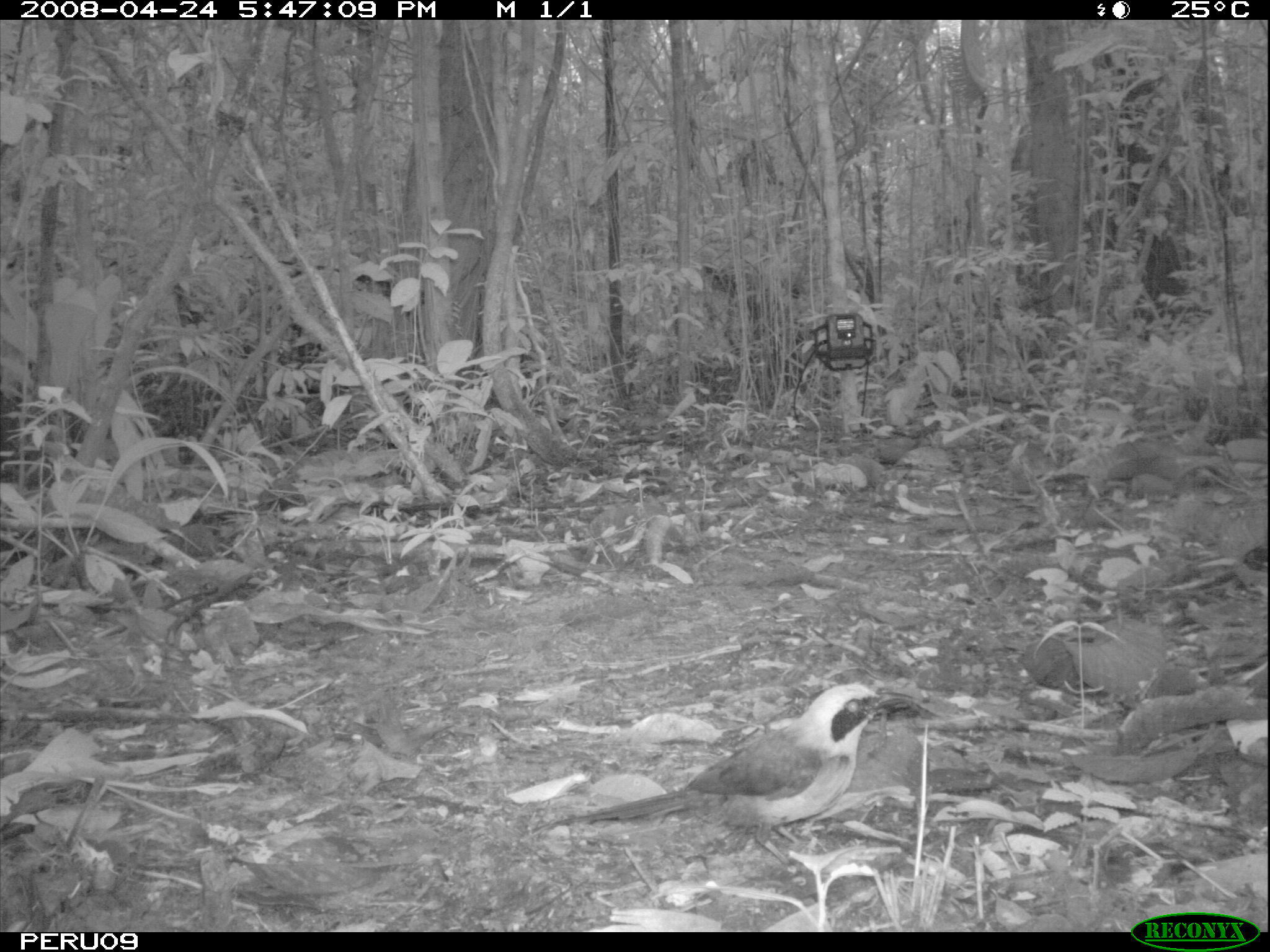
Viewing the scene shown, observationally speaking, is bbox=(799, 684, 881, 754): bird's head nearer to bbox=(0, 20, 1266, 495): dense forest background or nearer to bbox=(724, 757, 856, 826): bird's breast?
bbox=(724, 757, 856, 826): bird's breast

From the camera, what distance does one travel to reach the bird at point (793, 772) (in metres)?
1.34

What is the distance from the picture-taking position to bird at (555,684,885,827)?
52.8 inches

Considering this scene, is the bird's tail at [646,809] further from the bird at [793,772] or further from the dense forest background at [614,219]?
the dense forest background at [614,219]

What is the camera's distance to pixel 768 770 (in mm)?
1355

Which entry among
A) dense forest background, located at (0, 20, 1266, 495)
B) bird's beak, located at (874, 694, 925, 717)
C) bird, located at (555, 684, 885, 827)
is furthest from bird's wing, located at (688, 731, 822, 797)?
dense forest background, located at (0, 20, 1266, 495)

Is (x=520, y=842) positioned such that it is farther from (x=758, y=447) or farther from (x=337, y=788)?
(x=758, y=447)

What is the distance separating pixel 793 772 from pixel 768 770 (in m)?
0.03
